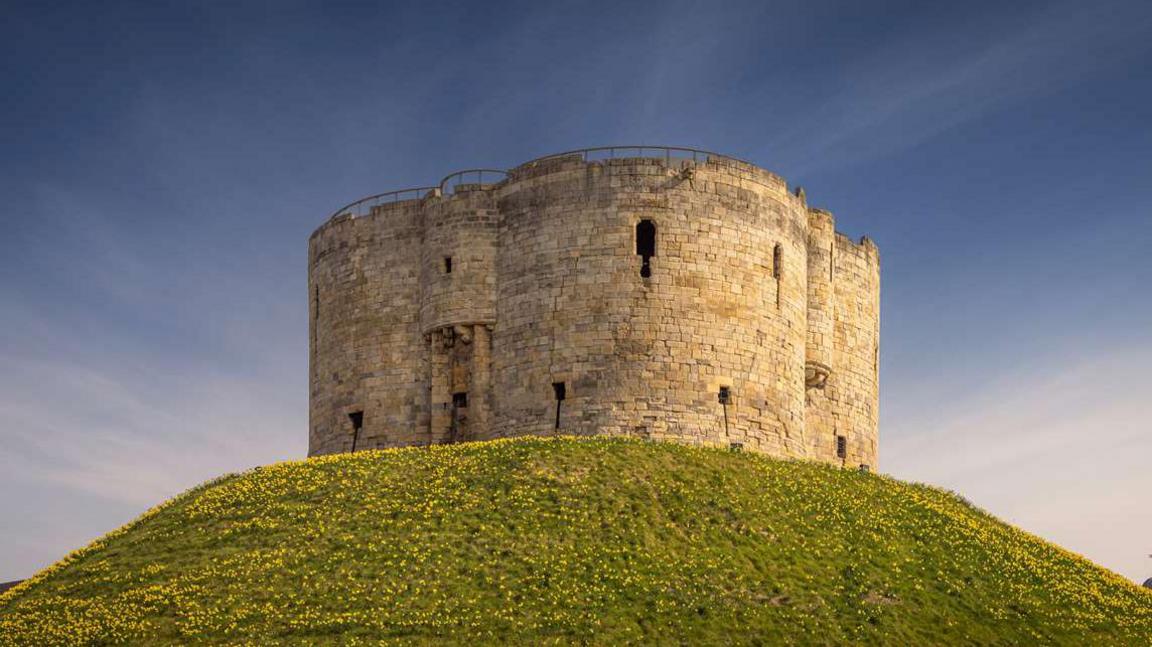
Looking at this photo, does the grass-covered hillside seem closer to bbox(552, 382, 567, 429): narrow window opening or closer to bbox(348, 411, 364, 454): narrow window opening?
bbox(552, 382, 567, 429): narrow window opening

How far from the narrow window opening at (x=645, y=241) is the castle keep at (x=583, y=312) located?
42 millimetres

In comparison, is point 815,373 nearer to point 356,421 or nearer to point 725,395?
point 725,395

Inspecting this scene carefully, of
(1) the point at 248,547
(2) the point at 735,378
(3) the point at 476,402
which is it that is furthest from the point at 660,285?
(1) the point at 248,547

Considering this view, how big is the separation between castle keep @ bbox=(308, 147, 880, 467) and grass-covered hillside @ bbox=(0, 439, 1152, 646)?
2320 mm

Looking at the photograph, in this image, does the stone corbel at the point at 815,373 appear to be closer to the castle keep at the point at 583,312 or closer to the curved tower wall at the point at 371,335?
the castle keep at the point at 583,312

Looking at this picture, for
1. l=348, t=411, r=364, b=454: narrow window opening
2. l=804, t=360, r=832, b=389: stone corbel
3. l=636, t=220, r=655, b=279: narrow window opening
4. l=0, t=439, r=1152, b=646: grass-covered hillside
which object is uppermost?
l=636, t=220, r=655, b=279: narrow window opening

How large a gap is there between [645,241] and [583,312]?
2.93 m

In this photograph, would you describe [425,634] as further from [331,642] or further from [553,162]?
[553,162]

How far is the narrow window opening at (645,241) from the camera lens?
45906mm

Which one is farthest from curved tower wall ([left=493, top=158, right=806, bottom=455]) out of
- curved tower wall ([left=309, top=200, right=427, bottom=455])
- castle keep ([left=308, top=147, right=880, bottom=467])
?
curved tower wall ([left=309, top=200, right=427, bottom=455])

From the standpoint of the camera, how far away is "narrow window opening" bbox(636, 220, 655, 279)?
45.9 m

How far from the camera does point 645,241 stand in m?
46.2

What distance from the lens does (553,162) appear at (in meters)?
47.4

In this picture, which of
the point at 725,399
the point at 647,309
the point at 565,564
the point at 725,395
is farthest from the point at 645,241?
the point at 565,564
